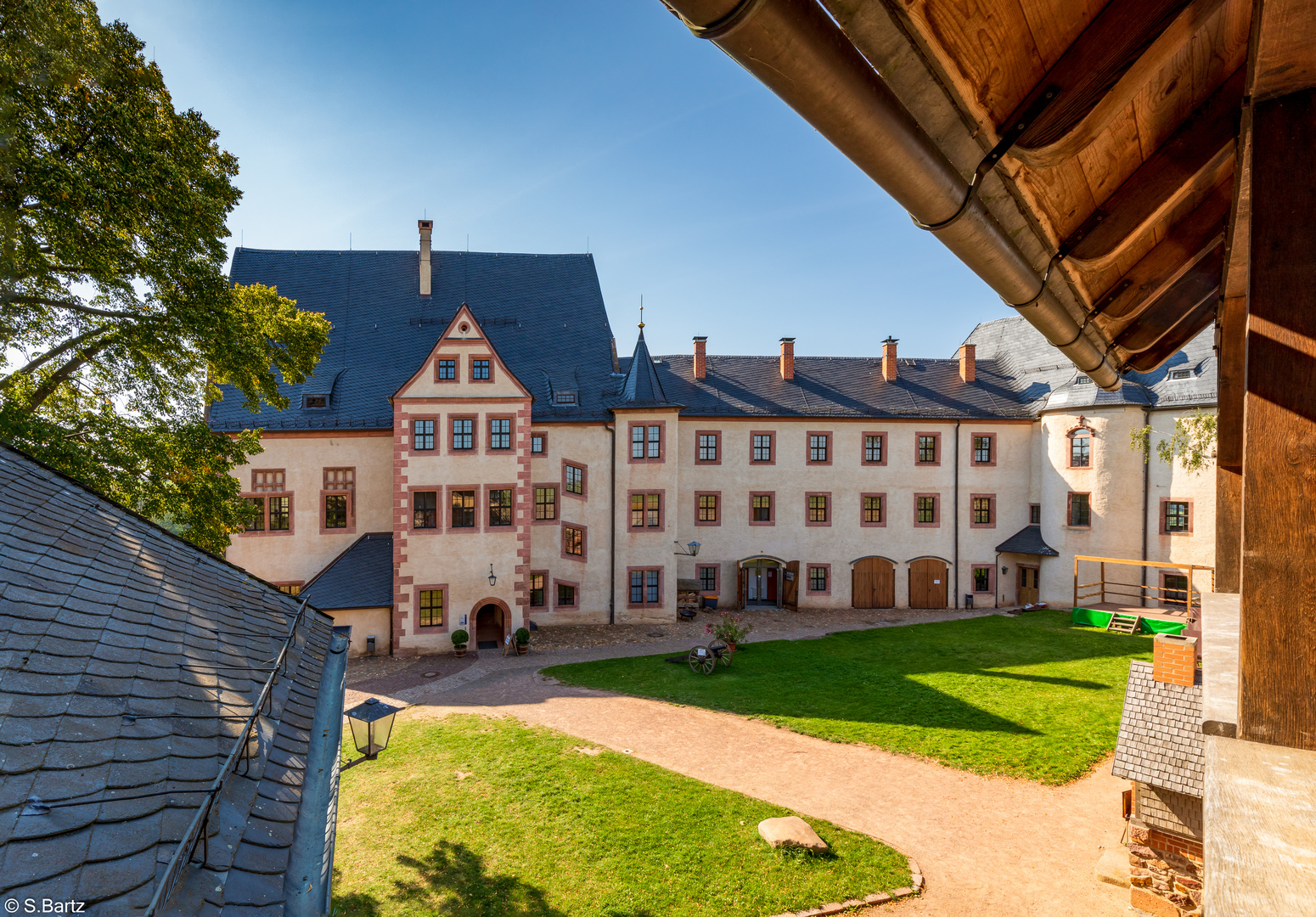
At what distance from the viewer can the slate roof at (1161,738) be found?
31.5ft

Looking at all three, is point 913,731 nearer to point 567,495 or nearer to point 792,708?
point 792,708

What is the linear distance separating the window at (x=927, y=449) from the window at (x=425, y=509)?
22.9 meters

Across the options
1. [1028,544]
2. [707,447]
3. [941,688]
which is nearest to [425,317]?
[707,447]

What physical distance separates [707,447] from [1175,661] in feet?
67.3

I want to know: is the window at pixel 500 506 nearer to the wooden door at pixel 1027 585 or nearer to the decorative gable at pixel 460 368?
the decorative gable at pixel 460 368

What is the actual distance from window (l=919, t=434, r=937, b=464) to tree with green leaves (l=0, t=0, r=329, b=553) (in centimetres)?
→ 2777

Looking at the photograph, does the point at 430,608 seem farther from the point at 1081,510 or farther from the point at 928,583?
the point at 1081,510

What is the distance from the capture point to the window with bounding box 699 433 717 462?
98.5 ft

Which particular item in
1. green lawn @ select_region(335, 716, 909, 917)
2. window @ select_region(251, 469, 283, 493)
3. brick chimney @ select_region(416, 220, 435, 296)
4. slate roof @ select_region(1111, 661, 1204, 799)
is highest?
brick chimney @ select_region(416, 220, 435, 296)

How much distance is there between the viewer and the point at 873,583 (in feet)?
99.8

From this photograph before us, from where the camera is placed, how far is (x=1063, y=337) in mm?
3658

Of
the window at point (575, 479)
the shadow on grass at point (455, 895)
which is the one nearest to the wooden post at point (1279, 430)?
the shadow on grass at point (455, 895)

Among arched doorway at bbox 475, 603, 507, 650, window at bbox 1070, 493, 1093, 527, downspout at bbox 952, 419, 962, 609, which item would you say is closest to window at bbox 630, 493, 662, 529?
arched doorway at bbox 475, 603, 507, 650

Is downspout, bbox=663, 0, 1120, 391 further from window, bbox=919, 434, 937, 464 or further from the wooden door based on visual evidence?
the wooden door
